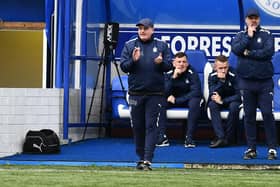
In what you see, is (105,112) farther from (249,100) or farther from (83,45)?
(249,100)

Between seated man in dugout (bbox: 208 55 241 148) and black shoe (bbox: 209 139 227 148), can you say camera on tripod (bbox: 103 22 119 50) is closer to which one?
seated man in dugout (bbox: 208 55 241 148)

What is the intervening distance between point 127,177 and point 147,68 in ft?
5.22

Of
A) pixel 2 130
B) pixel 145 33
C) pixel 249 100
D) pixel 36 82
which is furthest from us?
pixel 36 82

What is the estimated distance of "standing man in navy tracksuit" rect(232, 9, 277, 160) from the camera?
1180cm

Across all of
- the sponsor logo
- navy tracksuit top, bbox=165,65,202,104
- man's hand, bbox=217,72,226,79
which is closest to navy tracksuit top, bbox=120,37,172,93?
navy tracksuit top, bbox=165,65,202,104

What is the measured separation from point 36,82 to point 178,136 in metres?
4.11

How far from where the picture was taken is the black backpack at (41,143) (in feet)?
41.9

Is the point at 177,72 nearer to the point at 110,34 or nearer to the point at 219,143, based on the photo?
the point at 219,143

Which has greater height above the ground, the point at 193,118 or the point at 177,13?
the point at 177,13

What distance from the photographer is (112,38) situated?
15.2 meters

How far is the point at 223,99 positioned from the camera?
1399 cm

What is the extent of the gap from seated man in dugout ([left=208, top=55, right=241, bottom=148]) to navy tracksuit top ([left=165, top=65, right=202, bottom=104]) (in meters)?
0.24

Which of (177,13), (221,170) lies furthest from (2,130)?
(177,13)

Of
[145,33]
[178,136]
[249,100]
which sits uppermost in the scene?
[145,33]
